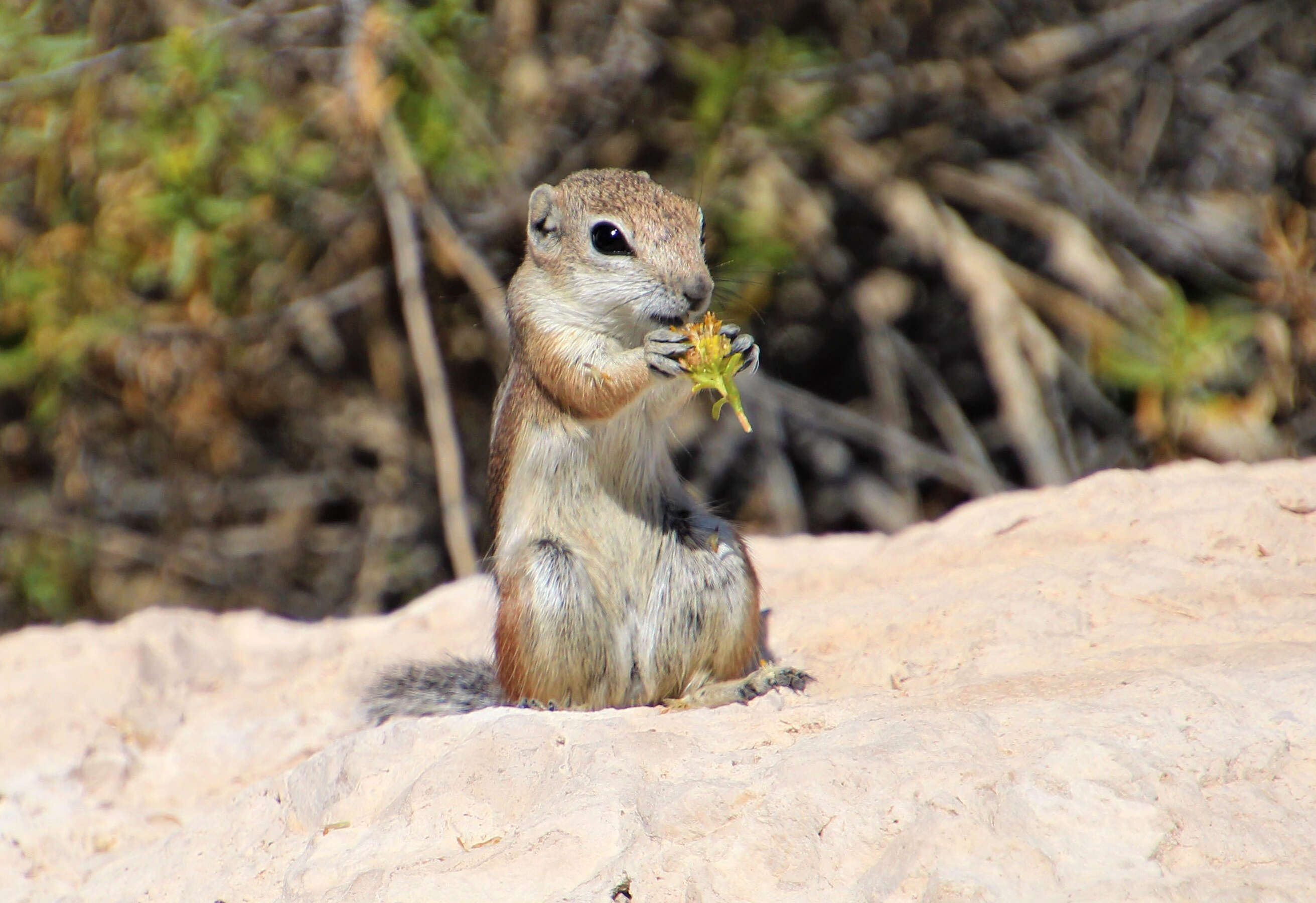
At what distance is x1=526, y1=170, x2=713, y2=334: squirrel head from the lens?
370cm

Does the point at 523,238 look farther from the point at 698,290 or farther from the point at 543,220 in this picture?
the point at 698,290

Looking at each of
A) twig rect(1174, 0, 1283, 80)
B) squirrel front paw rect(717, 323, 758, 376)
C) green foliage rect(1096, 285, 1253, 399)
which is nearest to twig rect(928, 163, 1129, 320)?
green foliage rect(1096, 285, 1253, 399)

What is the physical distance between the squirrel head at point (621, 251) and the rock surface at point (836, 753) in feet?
3.57

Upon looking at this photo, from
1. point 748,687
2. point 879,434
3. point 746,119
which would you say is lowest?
point 879,434

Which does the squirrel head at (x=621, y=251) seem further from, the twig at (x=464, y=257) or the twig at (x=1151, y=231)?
the twig at (x=1151, y=231)

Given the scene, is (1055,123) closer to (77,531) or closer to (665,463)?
→ (665,463)

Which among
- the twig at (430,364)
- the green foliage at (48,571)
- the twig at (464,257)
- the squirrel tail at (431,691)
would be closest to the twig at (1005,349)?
the twig at (464,257)

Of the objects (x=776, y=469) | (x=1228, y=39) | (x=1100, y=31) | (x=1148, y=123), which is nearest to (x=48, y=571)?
(x=776, y=469)

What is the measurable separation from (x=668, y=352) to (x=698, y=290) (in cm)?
22

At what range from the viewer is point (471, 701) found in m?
3.92

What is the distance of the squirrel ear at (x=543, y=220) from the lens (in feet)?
13.5

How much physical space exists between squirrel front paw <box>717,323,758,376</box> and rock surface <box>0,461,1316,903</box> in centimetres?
85

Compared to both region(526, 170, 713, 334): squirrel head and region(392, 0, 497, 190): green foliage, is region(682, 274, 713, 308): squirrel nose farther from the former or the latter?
region(392, 0, 497, 190): green foliage

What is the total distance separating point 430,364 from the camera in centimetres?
628
